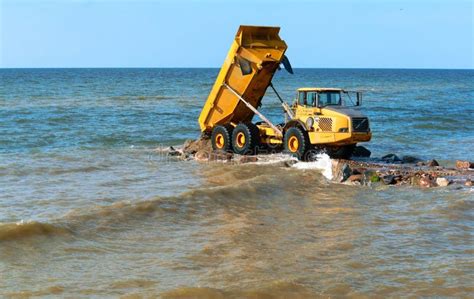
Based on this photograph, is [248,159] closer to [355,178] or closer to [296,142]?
[296,142]

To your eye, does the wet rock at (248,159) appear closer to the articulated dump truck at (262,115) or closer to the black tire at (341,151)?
the articulated dump truck at (262,115)

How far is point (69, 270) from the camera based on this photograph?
A: 934cm

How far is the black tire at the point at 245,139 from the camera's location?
19.6 metres

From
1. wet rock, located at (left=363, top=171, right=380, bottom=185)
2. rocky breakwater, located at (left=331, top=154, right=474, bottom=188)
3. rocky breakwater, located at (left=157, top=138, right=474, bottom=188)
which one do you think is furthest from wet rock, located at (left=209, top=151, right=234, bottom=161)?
wet rock, located at (left=363, top=171, right=380, bottom=185)

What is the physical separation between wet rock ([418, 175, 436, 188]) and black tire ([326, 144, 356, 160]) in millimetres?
3395

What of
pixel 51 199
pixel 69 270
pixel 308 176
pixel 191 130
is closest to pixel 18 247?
pixel 69 270

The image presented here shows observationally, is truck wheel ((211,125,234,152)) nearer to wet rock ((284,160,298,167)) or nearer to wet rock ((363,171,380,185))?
wet rock ((284,160,298,167))

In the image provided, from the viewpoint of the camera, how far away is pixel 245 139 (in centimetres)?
1972

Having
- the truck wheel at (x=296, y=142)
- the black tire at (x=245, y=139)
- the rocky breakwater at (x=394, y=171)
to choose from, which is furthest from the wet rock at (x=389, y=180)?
the black tire at (x=245, y=139)

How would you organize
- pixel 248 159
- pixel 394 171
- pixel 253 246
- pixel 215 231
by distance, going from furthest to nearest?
pixel 248 159 → pixel 394 171 → pixel 215 231 → pixel 253 246

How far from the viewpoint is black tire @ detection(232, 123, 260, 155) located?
19562 mm

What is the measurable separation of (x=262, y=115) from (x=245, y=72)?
1326 millimetres

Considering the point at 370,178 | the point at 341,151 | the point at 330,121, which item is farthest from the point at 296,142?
the point at 370,178

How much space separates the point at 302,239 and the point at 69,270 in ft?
12.2
